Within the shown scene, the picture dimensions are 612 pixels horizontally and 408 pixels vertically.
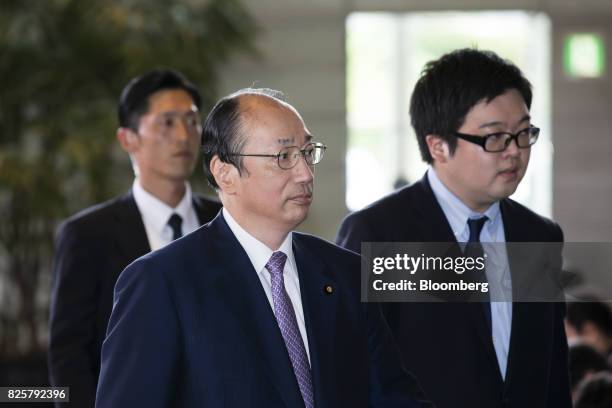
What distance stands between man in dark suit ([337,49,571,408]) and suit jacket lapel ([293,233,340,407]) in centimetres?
35

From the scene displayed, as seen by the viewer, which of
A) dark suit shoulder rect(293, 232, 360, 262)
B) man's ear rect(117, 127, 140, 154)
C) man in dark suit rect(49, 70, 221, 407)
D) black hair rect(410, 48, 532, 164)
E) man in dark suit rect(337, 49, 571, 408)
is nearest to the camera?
dark suit shoulder rect(293, 232, 360, 262)

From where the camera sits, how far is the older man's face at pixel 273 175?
190 centimetres

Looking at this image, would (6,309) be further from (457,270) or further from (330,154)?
(457,270)

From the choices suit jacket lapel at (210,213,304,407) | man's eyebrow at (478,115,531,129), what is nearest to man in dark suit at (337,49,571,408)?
man's eyebrow at (478,115,531,129)

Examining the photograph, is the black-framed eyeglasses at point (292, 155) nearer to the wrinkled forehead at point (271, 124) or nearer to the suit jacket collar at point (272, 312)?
the wrinkled forehead at point (271, 124)

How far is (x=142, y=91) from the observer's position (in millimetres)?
3213

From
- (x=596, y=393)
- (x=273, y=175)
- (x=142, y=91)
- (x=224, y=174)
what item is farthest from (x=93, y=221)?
(x=596, y=393)

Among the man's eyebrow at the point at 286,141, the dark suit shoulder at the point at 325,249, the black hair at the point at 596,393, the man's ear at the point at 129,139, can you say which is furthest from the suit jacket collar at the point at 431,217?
the man's ear at the point at 129,139

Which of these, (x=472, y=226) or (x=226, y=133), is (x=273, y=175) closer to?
(x=226, y=133)

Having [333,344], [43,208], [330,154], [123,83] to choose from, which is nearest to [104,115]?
[123,83]

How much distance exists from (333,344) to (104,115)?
3.87 m

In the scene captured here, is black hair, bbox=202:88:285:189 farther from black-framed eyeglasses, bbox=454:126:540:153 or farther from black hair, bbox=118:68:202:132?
black hair, bbox=118:68:202:132

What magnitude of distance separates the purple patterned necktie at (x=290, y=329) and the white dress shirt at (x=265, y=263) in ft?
0.04

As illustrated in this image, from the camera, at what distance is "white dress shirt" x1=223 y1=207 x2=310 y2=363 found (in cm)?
190
